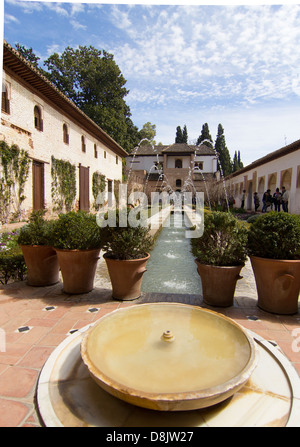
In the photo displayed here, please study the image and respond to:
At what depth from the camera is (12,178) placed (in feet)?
30.2

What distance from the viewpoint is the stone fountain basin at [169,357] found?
1.50 metres

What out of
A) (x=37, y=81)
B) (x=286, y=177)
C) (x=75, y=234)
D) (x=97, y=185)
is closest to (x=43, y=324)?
(x=75, y=234)

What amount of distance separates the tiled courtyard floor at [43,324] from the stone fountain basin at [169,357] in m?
0.51

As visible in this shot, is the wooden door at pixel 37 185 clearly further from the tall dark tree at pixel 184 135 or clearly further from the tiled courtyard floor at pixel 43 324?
the tall dark tree at pixel 184 135

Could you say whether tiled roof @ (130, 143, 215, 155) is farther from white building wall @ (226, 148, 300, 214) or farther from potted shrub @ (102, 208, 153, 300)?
potted shrub @ (102, 208, 153, 300)

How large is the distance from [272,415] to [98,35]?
3885 mm

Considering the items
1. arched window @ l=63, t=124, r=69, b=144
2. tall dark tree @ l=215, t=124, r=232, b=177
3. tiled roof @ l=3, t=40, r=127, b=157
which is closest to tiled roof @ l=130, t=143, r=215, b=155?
tall dark tree @ l=215, t=124, r=232, b=177

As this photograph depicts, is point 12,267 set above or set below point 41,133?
below

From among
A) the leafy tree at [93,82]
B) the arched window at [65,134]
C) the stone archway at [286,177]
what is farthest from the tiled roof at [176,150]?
the arched window at [65,134]

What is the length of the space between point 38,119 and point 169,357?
37.5 ft

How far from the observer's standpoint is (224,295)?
331cm

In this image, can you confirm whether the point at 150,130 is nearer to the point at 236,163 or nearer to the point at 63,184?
the point at 236,163

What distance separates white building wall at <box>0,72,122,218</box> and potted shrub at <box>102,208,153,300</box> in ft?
23.7
